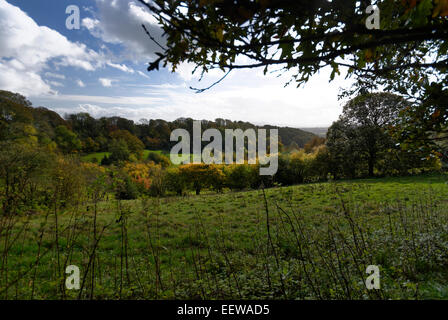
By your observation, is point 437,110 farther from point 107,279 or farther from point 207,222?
point 207,222

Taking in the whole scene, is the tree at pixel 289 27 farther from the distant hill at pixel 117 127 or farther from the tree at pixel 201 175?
the distant hill at pixel 117 127

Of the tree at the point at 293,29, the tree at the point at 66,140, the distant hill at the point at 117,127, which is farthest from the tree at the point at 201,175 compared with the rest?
the tree at the point at 293,29

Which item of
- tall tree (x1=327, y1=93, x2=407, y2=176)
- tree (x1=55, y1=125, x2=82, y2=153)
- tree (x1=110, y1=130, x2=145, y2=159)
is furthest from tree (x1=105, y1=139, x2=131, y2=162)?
tall tree (x1=327, y1=93, x2=407, y2=176)

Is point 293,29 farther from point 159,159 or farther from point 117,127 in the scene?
point 117,127

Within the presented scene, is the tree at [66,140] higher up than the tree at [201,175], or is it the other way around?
the tree at [66,140]

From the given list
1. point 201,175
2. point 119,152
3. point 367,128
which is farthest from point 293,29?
point 119,152

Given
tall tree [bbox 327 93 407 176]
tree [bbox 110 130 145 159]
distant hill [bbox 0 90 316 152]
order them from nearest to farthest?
tall tree [bbox 327 93 407 176]
tree [bbox 110 130 145 159]
distant hill [bbox 0 90 316 152]

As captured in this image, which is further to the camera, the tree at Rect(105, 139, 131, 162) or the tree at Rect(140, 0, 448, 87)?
the tree at Rect(105, 139, 131, 162)

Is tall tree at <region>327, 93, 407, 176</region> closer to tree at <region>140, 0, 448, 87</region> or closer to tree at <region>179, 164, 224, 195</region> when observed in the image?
tree at <region>179, 164, 224, 195</region>

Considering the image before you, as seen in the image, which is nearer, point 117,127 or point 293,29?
point 293,29

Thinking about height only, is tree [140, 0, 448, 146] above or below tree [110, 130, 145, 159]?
below

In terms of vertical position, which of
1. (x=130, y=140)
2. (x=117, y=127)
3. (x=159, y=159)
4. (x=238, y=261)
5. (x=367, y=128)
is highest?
(x=117, y=127)
